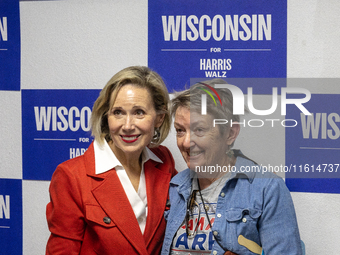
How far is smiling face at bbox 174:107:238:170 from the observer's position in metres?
1.48

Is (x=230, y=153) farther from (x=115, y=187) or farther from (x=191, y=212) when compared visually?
(x=115, y=187)

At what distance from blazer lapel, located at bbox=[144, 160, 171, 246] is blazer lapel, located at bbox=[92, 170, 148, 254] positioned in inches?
2.5

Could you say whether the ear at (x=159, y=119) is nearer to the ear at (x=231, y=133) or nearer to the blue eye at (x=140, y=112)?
the blue eye at (x=140, y=112)

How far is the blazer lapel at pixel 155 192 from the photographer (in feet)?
5.03

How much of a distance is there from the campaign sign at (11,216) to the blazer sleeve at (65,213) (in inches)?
34.9

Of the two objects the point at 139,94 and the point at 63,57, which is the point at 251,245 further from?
the point at 63,57

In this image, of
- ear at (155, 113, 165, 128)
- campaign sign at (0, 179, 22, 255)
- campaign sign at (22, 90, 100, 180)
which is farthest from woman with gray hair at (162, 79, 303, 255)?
campaign sign at (0, 179, 22, 255)

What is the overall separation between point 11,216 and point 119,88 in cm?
130

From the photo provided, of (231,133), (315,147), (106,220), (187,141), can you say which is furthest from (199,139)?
(315,147)

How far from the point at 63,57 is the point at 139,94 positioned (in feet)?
2.86

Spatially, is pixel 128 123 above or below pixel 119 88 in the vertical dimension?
below

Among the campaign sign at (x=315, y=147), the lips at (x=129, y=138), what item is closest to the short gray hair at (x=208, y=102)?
the lips at (x=129, y=138)

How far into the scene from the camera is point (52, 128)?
216 centimetres

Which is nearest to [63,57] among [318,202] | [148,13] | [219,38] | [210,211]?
[148,13]
